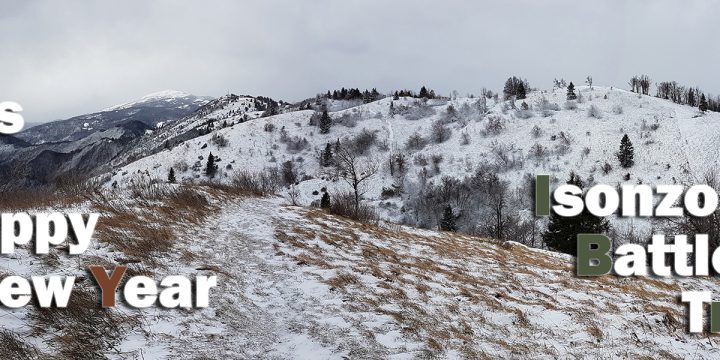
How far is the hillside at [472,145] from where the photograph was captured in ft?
248

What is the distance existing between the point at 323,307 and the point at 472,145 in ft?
320

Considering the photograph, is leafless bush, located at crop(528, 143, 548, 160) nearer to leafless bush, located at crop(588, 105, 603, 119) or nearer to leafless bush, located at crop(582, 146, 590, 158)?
leafless bush, located at crop(582, 146, 590, 158)

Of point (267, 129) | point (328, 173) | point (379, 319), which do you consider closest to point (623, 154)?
point (328, 173)

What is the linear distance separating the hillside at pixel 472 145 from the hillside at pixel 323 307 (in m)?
59.2

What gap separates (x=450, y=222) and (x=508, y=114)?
61.0 m

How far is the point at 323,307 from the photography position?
6.62m

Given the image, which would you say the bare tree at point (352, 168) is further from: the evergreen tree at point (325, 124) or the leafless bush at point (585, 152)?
the leafless bush at point (585, 152)

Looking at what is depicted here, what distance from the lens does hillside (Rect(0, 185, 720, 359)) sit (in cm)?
481

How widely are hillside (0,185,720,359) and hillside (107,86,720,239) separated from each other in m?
59.2

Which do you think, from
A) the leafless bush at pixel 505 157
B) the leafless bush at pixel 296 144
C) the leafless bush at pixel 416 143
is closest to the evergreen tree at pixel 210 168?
the leafless bush at pixel 296 144

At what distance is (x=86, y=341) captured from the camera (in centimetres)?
432

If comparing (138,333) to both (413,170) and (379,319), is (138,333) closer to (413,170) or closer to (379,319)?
(379,319)

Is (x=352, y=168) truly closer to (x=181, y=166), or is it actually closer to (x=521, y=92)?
(x=181, y=166)

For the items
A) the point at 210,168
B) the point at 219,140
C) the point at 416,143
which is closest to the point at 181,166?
the point at 210,168
